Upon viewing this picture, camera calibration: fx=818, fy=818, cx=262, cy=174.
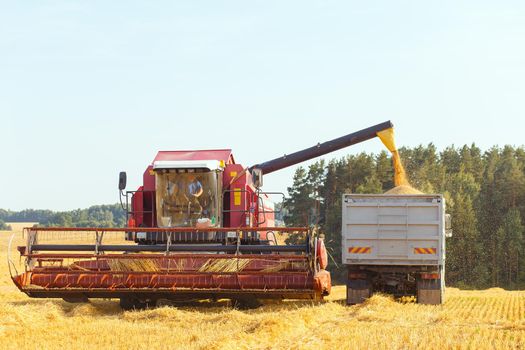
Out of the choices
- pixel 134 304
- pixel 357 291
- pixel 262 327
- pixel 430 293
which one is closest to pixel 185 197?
pixel 134 304

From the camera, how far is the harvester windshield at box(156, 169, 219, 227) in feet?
48.4

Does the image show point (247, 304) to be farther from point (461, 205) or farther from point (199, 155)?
point (461, 205)

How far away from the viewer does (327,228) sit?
49.8 m

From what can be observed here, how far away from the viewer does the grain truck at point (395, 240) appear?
47.9 ft

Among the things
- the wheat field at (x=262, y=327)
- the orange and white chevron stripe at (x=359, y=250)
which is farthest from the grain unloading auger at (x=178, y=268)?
Result: the orange and white chevron stripe at (x=359, y=250)

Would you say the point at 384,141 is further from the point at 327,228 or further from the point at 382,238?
the point at 327,228

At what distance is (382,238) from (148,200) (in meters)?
4.34

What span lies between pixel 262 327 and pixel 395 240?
18.7 feet

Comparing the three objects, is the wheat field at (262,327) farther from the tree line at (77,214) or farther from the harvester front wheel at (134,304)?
the tree line at (77,214)

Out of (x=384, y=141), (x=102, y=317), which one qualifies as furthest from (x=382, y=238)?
(x=102, y=317)

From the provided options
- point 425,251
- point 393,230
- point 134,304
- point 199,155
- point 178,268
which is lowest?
point 134,304

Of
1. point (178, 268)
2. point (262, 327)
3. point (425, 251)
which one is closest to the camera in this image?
point (262, 327)

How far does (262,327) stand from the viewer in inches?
376

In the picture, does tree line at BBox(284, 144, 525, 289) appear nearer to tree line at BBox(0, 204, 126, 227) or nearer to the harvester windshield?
the harvester windshield
